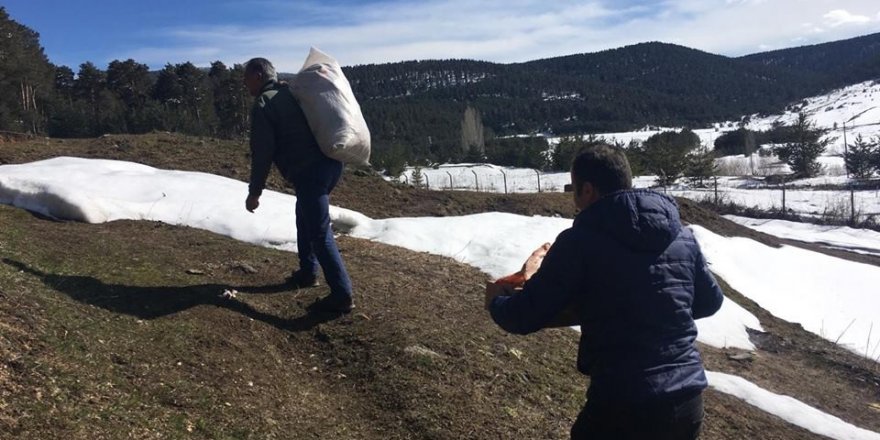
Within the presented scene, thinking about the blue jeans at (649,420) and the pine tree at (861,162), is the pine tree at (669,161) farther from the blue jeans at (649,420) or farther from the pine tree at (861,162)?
the blue jeans at (649,420)

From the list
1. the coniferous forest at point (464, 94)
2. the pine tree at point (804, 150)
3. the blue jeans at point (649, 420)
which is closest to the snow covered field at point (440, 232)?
the blue jeans at point (649, 420)

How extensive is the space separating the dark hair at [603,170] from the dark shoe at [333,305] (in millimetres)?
2663

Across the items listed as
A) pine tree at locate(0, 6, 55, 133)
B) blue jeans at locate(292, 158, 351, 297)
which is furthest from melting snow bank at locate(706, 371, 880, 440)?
pine tree at locate(0, 6, 55, 133)

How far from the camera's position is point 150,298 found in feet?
14.8

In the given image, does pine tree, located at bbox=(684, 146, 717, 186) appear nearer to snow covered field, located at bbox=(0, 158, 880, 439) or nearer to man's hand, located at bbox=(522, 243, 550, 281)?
snow covered field, located at bbox=(0, 158, 880, 439)

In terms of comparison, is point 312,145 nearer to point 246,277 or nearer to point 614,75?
point 246,277

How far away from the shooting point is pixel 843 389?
6797 millimetres

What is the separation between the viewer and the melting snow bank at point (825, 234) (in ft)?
57.4

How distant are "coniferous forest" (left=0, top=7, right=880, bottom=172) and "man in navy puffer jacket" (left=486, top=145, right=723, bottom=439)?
79.8 ft

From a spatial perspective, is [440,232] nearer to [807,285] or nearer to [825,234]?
[807,285]

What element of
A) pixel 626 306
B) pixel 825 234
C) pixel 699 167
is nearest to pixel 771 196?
pixel 699 167

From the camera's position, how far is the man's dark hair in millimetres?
4867

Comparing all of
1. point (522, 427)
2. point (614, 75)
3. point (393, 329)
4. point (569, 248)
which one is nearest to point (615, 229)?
point (569, 248)

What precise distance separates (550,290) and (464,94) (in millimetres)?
110227
